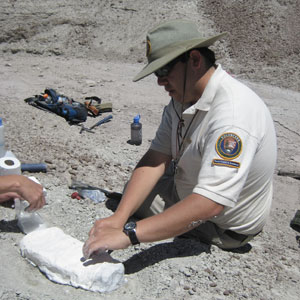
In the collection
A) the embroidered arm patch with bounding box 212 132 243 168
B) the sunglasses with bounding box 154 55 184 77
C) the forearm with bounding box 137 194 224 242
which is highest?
the sunglasses with bounding box 154 55 184 77

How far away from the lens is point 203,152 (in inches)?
104

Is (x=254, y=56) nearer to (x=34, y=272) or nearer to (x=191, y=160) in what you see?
(x=191, y=160)

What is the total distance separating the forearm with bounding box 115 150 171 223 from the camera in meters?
2.87

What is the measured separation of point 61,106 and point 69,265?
11.7 ft

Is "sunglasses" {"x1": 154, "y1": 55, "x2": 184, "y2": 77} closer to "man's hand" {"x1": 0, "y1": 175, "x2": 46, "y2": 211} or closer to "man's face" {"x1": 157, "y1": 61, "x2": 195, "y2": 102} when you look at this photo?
"man's face" {"x1": 157, "y1": 61, "x2": 195, "y2": 102}

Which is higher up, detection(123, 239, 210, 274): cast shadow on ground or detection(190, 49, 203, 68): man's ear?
detection(190, 49, 203, 68): man's ear

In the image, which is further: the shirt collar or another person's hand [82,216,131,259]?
the shirt collar

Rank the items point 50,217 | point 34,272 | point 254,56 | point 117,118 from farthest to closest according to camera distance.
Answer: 1. point 254,56
2. point 117,118
3. point 50,217
4. point 34,272

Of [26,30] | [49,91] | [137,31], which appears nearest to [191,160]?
[49,91]

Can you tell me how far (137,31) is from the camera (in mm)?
11023

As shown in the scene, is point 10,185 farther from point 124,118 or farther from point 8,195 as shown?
point 124,118

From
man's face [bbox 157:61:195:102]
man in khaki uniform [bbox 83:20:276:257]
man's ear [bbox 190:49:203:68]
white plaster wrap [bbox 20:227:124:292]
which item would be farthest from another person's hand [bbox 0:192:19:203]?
man's ear [bbox 190:49:203:68]

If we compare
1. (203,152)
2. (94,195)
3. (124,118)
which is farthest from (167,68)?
(124,118)

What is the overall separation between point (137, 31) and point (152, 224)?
9272 millimetres
